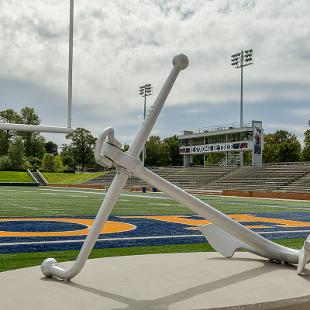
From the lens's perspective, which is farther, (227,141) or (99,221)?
(227,141)

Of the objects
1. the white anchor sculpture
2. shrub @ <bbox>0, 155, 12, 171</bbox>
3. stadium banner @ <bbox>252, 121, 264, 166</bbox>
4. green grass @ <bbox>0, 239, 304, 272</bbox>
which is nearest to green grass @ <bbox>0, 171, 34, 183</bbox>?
shrub @ <bbox>0, 155, 12, 171</bbox>

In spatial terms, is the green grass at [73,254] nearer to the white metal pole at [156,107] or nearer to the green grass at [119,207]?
the white metal pole at [156,107]

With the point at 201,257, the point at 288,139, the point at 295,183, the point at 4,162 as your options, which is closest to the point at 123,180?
the point at 201,257

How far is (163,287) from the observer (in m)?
3.95

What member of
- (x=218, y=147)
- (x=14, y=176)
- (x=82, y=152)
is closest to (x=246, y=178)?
(x=218, y=147)

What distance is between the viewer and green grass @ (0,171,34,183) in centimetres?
5294

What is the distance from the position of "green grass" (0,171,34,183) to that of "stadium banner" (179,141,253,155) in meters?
17.8

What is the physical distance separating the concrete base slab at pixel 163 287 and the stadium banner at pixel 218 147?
36323mm

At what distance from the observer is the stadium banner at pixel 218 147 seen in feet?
134

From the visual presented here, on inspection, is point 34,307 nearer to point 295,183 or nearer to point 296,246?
point 296,246

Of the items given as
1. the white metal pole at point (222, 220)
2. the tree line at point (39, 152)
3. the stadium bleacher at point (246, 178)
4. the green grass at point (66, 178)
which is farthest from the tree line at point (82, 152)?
the white metal pole at point (222, 220)

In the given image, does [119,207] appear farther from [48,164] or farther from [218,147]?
[48,164]

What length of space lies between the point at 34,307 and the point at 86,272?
49.3 inches

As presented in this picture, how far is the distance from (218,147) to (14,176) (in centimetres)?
2355
